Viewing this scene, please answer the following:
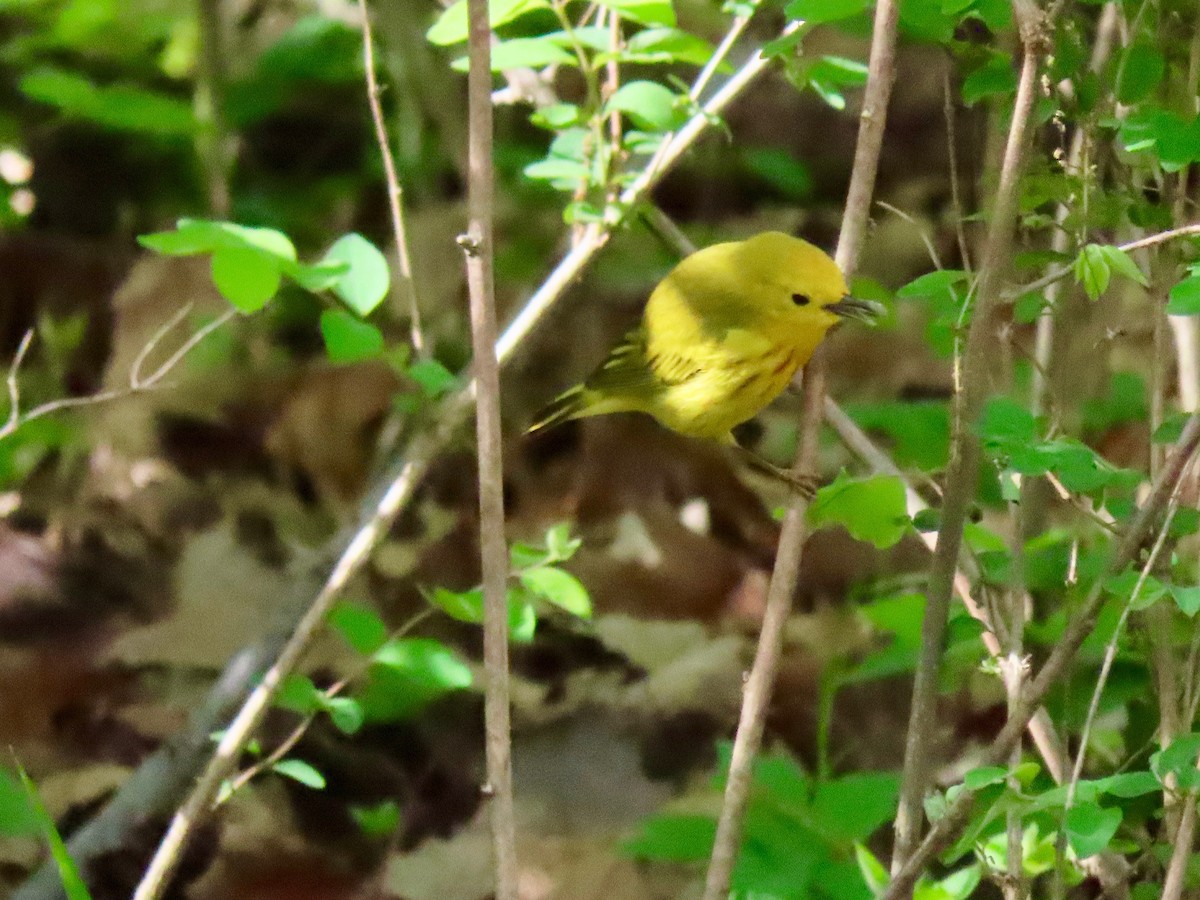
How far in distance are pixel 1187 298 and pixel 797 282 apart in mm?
955

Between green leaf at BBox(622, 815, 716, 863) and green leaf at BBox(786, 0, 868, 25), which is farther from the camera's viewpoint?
green leaf at BBox(622, 815, 716, 863)

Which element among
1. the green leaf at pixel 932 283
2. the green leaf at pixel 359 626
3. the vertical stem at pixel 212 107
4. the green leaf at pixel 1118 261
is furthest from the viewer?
the vertical stem at pixel 212 107

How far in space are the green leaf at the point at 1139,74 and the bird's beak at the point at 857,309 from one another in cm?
57

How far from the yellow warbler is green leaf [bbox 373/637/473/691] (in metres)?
0.70

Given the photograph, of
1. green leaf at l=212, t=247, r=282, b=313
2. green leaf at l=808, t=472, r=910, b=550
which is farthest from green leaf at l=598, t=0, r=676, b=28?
green leaf at l=808, t=472, r=910, b=550

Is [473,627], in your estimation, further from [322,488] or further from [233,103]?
[233,103]

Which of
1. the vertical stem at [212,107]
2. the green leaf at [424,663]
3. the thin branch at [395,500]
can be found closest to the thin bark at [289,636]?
the thin branch at [395,500]

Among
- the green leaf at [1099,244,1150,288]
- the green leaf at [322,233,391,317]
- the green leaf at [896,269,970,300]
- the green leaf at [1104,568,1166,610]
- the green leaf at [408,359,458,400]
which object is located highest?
the green leaf at [1099,244,1150,288]

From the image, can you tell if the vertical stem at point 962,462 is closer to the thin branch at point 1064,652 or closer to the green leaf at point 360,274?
the thin branch at point 1064,652

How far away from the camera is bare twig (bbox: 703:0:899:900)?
1333 millimetres

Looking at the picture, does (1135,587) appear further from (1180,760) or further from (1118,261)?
(1118,261)

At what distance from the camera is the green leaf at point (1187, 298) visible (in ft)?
3.63

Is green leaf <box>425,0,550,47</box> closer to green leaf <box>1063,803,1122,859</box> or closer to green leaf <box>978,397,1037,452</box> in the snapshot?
green leaf <box>978,397,1037,452</box>

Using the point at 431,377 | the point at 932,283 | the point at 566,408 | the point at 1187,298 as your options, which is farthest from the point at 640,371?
the point at 1187,298
